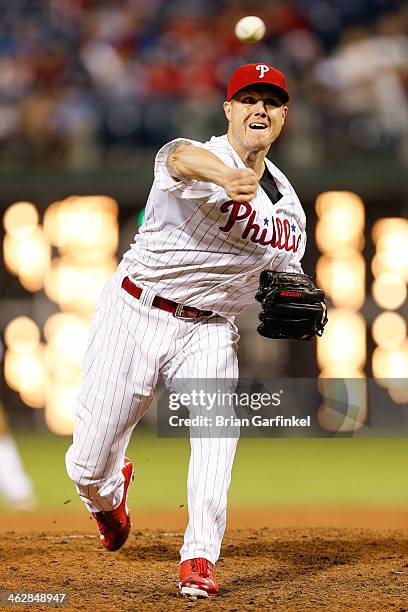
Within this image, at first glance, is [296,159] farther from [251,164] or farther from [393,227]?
[251,164]

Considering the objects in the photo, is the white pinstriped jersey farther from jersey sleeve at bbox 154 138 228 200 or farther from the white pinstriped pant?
the white pinstriped pant

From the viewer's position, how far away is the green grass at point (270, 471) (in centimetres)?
723

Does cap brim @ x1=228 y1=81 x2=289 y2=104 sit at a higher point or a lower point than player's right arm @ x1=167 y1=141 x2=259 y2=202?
higher

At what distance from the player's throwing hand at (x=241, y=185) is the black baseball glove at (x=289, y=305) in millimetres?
732

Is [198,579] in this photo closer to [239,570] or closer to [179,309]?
[239,570]

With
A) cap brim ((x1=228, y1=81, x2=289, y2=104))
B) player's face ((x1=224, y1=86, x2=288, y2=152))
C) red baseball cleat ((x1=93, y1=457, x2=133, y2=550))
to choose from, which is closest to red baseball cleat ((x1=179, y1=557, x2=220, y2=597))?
red baseball cleat ((x1=93, y1=457, x2=133, y2=550))

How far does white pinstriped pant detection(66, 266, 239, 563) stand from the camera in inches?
153

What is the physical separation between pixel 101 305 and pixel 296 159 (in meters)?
5.19

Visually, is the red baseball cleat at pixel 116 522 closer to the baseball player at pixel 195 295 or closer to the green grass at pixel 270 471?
the baseball player at pixel 195 295

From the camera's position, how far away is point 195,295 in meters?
4.05

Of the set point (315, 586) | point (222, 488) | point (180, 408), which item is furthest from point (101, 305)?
point (315, 586)

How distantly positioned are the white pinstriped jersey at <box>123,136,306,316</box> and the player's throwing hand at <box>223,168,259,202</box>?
43 cm

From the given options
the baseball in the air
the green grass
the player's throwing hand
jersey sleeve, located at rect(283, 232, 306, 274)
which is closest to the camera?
the player's throwing hand

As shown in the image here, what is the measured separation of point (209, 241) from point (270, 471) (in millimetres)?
5212
